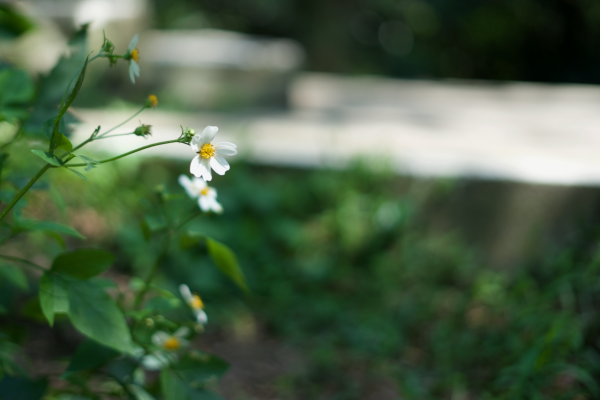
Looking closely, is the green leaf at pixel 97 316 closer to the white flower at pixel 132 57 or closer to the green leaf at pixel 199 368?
the green leaf at pixel 199 368

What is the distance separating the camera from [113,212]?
7.52 ft

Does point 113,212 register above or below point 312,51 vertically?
below

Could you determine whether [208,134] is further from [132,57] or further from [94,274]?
[94,274]

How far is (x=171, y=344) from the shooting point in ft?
3.74

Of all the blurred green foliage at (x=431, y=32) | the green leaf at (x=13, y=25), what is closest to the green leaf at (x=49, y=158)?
the green leaf at (x=13, y=25)

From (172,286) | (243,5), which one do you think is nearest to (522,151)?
(172,286)

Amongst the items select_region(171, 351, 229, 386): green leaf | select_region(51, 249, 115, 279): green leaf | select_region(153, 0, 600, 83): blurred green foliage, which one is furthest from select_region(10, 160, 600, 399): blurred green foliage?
select_region(153, 0, 600, 83): blurred green foliage

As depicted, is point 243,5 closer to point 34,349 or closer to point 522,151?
point 522,151

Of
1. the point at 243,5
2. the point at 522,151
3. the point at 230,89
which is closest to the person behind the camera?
the point at 522,151

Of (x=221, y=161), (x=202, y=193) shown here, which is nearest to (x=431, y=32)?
(x=202, y=193)

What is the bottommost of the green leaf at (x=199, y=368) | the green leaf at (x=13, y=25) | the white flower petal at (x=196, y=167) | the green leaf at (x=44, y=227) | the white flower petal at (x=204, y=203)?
the green leaf at (x=199, y=368)

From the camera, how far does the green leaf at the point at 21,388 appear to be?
37.2 inches

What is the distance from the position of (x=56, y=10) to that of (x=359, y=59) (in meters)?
5.73

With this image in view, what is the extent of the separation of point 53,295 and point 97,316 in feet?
0.26
